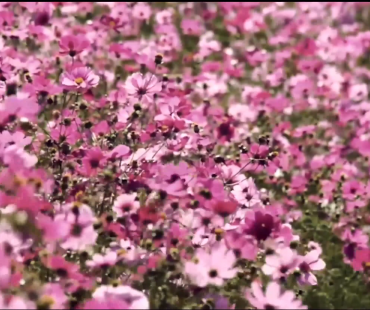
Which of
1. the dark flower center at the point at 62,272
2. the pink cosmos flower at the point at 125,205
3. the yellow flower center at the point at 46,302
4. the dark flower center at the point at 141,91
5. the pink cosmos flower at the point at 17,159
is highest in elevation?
the dark flower center at the point at 141,91

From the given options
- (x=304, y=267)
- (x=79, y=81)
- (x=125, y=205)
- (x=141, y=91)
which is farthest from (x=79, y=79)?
(x=304, y=267)

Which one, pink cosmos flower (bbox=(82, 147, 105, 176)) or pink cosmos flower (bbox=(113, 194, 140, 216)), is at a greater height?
pink cosmos flower (bbox=(82, 147, 105, 176))

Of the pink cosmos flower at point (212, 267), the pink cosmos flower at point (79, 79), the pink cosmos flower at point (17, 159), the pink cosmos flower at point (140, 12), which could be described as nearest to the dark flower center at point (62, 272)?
the pink cosmos flower at point (212, 267)

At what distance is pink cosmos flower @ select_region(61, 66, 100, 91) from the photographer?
216 cm

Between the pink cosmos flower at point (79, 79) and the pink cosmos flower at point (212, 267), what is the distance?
2.47 feet

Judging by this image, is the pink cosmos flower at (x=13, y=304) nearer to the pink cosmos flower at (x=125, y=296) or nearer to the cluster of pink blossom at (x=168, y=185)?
the cluster of pink blossom at (x=168, y=185)

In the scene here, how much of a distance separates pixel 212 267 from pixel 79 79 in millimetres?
857

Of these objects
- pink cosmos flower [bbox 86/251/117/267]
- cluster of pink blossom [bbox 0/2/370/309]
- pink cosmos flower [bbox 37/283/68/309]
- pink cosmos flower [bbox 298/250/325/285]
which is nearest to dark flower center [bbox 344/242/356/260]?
cluster of pink blossom [bbox 0/2/370/309]

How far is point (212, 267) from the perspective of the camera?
1640mm

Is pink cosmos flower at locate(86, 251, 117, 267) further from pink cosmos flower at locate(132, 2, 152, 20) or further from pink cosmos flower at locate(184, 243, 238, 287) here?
pink cosmos flower at locate(132, 2, 152, 20)

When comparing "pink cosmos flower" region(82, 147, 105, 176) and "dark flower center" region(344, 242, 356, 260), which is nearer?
"pink cosmos flower" region(82, 147, 105, 176)

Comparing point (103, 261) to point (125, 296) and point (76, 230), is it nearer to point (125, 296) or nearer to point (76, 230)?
point (76, 230)

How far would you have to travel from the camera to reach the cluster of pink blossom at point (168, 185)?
1646mm

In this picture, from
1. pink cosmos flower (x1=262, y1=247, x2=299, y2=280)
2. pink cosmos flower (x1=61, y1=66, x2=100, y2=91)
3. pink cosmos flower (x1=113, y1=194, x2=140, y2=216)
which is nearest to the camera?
pink cosmos flower (x1=262, y1=247, x2=299, y2=280)
